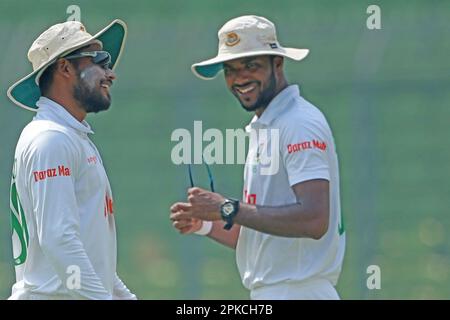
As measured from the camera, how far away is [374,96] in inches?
409

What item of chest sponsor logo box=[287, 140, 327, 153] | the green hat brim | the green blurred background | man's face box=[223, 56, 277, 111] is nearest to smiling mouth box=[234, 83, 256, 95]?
man's face box=[223, 56, 277, 111]

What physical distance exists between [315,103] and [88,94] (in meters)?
5.29

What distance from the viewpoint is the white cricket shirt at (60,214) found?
4844mm

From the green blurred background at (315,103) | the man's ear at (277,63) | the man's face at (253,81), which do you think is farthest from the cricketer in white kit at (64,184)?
the green blurred background at (315,103)

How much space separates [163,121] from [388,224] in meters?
1.85

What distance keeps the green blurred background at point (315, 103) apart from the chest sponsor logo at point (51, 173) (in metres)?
5.06

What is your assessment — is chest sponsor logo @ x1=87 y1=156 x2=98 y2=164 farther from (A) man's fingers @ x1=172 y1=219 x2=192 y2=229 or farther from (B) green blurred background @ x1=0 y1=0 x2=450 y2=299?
(B) green blurred background @ x1=0 y1=0 x2=450 y2=299

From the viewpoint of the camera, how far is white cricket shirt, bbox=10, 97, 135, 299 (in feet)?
15.9

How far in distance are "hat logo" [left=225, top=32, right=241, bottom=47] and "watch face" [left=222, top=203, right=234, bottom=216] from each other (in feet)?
2.08

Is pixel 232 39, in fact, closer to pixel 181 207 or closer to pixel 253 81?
pixel 253 81

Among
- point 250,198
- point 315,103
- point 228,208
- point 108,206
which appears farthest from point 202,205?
point 315,103

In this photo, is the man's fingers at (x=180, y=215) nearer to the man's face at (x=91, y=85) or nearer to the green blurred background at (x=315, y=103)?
the man's face at (x=91, y=85)
